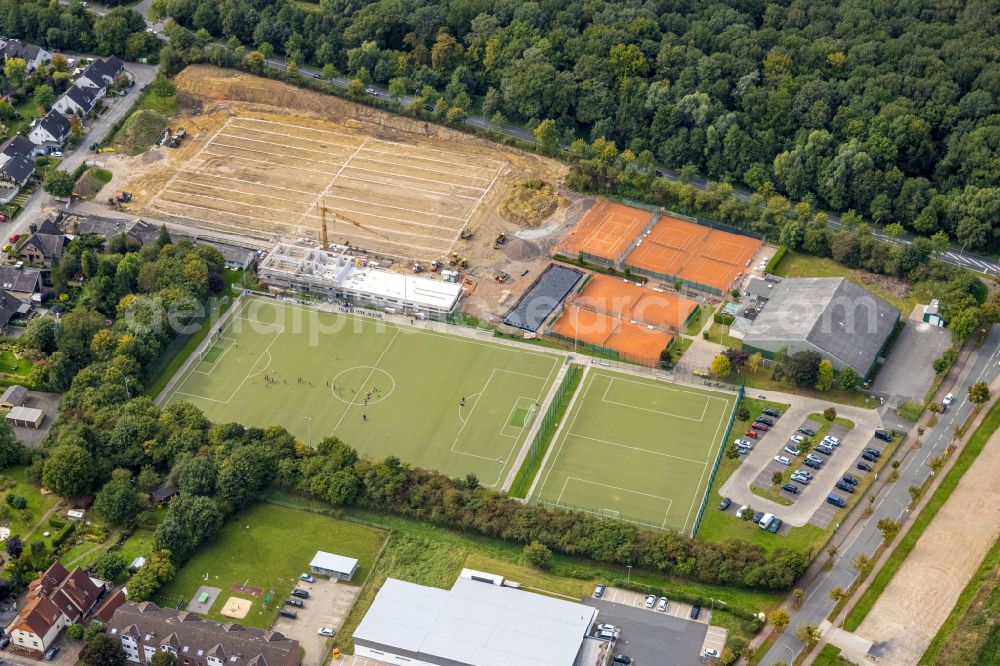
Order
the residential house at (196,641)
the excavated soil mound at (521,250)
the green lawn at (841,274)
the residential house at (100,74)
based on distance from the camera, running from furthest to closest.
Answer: the residential house at (100,74), the excavated soil mound at (521,250), the green lawn at (841,274), the residential house at (196,641)

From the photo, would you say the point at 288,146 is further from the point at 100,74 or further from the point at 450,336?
the point at 450,336

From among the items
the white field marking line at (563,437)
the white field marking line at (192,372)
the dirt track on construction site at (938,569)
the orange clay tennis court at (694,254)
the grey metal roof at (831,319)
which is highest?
the grey metal roof at (831,319)

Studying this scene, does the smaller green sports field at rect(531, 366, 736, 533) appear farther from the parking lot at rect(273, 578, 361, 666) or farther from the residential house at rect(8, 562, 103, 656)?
the residential house at rect(8, 562, 103, 656)

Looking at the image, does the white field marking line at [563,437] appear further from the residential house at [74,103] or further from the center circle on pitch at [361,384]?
the residential house at [74,103]

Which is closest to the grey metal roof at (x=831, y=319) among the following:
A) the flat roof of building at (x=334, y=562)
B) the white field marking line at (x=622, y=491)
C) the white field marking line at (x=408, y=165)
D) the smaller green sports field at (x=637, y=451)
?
the smaller green sports field at (x=637, y=451)

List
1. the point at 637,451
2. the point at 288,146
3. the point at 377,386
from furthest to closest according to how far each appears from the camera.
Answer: the point at 288,146 < the point at 377,386 < the point at 637,451

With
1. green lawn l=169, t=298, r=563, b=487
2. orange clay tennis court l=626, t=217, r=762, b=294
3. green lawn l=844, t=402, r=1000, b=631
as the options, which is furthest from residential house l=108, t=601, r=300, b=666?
orange clay tennis court l=626, t=217, r=762, b=294

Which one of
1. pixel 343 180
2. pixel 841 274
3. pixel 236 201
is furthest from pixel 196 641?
pixel 841 274
